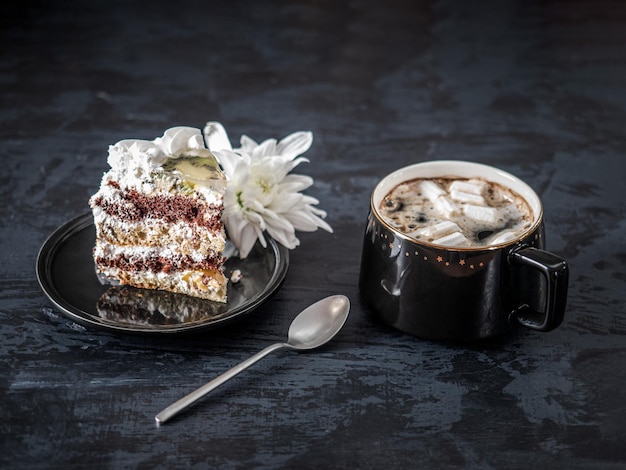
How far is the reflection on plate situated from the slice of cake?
33mm

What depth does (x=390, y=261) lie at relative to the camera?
1348mm

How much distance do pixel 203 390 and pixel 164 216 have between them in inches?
15.8

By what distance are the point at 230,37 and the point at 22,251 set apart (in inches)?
49.9

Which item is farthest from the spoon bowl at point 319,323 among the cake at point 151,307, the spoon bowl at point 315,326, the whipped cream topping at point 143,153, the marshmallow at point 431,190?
the whipped cream topping at point 143,153

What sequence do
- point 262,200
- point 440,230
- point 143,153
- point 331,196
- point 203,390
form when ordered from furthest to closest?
point 331,196, point 262,200, point 143,153, point 440,230, point 203,390

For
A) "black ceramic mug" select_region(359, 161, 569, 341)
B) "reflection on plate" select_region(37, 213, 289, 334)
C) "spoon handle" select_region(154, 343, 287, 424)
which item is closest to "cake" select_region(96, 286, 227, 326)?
"reflection on plate" select_region(37, 213, 289, 334)

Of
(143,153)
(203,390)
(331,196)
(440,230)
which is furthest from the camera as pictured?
(331,196)

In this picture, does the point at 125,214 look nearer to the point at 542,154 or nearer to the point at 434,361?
the point at 434,361

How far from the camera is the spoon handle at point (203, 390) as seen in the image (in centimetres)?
121

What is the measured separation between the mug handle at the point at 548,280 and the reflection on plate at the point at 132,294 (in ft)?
1.38

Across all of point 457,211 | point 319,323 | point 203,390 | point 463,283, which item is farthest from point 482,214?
point 203,390

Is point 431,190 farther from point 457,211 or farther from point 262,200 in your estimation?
point 262,200

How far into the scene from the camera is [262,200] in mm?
1571

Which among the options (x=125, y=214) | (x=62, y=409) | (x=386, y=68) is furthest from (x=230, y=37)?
(x=62, y=409)
